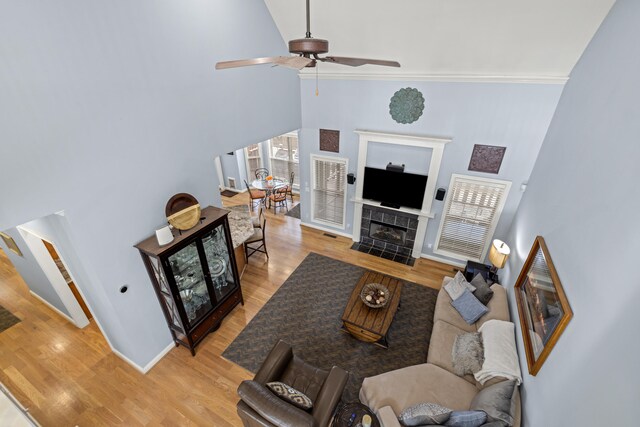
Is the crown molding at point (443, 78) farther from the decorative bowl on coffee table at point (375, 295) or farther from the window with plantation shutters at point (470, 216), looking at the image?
the decorative bowl on coffee table at point (375, 295)

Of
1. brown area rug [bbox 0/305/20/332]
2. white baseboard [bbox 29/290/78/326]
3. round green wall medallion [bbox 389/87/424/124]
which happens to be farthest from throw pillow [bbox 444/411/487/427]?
brown area rug [bbox 0/305/20/332]

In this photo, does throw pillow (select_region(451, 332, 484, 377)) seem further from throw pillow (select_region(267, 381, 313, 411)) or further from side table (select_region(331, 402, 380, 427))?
throw pillow (select_region(267, 381, 313, 411))

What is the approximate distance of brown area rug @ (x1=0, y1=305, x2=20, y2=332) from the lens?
4.65 metres

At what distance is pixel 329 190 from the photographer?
7133mm

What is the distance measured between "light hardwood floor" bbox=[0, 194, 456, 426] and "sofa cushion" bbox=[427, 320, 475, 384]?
2.60m

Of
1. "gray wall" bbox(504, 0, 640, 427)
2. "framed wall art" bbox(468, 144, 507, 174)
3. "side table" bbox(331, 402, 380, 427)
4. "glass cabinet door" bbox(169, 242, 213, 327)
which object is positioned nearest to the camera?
"gray wall" bbox(504, 0, 640, 427)

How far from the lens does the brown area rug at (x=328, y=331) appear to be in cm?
425

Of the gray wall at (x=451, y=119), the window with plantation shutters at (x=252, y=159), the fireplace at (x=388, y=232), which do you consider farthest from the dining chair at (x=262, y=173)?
the fireplace at (x=388, y=232)

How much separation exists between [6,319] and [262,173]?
682 cm

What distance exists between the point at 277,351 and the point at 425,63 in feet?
16.6

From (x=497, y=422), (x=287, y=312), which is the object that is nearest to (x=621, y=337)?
(x=497, y=422)

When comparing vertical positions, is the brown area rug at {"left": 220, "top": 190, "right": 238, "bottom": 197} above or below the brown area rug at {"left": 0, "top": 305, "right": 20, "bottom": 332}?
below

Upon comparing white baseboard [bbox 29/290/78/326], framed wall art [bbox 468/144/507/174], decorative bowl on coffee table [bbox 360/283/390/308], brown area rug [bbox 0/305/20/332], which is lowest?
brown area rug [bbox 0/305/20/332]

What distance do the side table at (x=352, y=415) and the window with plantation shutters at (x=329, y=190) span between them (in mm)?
4495
